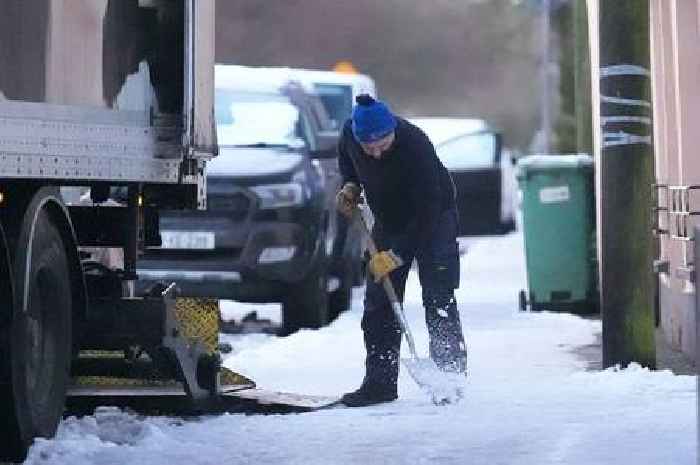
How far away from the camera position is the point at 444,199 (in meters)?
9.52

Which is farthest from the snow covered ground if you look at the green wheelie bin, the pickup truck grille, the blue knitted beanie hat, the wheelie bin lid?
the wheelie bin lid

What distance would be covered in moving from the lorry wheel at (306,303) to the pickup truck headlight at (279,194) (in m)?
0.52

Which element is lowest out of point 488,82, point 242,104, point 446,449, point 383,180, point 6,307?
point 446,449

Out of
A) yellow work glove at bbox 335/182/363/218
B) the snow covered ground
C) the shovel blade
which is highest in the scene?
yellow work glove at bbox 335/182/363/218

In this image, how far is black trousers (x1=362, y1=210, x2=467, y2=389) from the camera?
9.27 metres

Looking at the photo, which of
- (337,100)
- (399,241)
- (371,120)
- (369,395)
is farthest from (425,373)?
(337,100)

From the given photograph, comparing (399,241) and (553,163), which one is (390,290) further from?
(553,163)

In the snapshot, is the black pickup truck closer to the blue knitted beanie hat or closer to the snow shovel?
the snow shovel

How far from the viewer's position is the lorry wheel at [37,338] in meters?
7.07

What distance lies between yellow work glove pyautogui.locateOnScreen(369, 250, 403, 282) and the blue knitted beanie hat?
1.85ft

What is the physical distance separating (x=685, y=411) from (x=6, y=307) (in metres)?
3.07

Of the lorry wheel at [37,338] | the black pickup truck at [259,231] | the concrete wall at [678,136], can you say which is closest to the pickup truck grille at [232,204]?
the black pickup truck at [259,231]

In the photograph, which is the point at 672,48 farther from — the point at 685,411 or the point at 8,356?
the point at 8,356

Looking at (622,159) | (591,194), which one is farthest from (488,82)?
(622,159)
